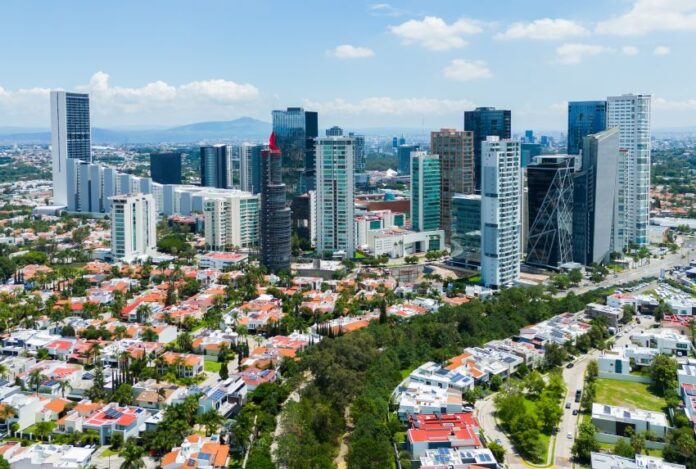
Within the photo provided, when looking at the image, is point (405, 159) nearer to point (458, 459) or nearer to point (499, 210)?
point (499, 210)

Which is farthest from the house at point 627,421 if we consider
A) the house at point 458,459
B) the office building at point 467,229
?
the office building at point 467,229

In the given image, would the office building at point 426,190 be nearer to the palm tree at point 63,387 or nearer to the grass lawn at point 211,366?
the grass lawn at point 211,366

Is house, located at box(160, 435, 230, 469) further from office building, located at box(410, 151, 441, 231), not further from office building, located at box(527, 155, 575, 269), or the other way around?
office building, located at box(410, 151, 441, 231)

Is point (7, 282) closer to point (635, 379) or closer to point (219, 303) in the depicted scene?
point (219, 303)

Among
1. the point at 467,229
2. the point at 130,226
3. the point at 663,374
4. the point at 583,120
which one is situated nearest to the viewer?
the point at 663,374

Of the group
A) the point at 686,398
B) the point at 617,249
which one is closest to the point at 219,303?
the point at 686,398

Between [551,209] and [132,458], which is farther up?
[551,209]

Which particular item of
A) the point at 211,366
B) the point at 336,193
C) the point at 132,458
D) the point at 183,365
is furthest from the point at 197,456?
the point at 336,193
